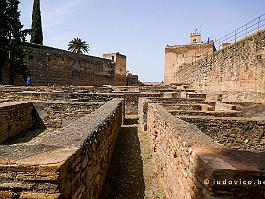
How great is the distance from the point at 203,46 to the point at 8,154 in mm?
40406

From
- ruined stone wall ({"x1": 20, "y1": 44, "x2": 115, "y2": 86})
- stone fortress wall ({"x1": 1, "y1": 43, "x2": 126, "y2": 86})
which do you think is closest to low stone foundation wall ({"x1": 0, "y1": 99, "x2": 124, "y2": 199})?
stone fortress wall ({"x1": 1, "y1": 43, "x2": 126, "y2": 86})

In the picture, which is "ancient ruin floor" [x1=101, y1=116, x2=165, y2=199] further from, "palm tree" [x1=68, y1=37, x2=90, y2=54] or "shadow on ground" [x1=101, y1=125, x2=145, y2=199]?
"palm tree" [x1=68, y1=37, x2=90, y2=54]

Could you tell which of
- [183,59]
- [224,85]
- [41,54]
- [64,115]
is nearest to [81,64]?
[41,54]

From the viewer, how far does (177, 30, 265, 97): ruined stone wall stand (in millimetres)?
14438

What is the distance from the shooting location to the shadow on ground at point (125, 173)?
4852mm

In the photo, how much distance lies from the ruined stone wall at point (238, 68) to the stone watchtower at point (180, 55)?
53.8 ft

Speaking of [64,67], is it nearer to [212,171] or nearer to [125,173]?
[125,173]

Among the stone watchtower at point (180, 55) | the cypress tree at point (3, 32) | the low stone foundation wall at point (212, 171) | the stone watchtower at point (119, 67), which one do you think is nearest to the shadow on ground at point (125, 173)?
the low stone foundation wall at point (212, 171)

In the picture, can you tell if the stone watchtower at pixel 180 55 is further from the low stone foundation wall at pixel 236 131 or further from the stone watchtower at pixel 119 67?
the low stone foundation wall at pixel 236 131

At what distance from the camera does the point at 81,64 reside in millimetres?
36875

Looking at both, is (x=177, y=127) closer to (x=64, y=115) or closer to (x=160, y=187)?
(x=160, y=187)

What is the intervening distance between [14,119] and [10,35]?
21.1 m

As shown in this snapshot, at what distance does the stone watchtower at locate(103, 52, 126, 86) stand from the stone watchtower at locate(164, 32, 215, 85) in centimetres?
670

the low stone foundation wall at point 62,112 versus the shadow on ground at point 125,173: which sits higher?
the low stone foundation wall at point 62,112
